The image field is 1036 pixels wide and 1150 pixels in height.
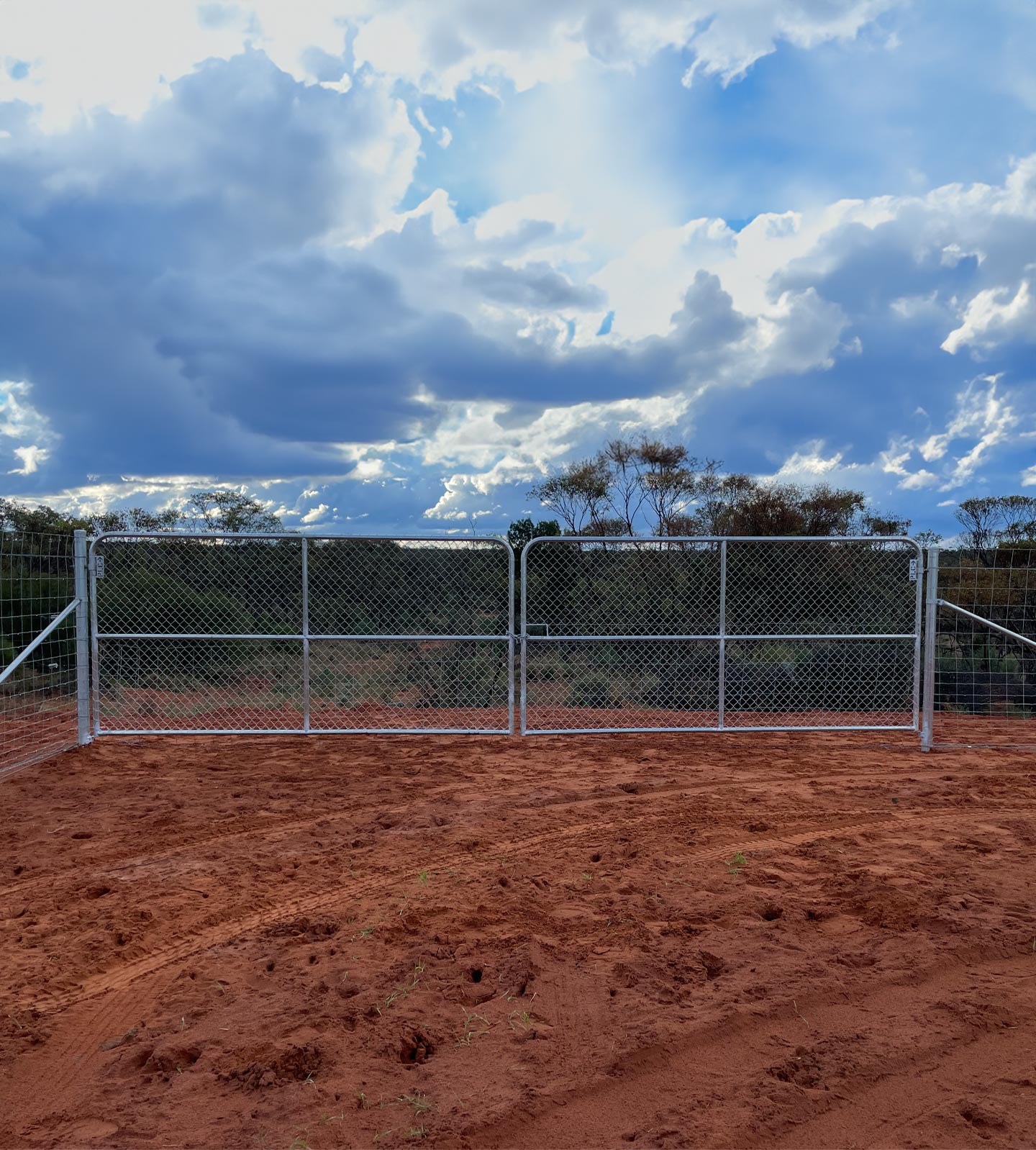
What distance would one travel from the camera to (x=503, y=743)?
9.35 meters

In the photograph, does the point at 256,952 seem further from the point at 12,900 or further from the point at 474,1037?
the point at 12,900

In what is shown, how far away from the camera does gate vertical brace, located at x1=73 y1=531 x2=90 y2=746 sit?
9102 mm

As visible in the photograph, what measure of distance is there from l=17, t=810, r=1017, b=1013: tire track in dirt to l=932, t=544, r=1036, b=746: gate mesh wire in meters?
3.92

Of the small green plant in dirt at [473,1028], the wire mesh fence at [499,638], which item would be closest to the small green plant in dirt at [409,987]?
the small green plant in dirt at [473,1028]

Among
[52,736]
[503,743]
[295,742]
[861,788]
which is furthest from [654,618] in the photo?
[52,736]

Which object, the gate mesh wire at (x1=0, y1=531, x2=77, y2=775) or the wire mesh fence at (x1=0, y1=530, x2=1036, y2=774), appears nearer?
the gate mesh wire at (x1=0, y1=531, x2=77, y2=775)

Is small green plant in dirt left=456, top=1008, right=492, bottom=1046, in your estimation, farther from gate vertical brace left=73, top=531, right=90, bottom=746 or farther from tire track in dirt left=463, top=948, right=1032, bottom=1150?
gate vertical brace left=73, top=531, right=90, bottom=746

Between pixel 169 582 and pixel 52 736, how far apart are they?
2.12 meters

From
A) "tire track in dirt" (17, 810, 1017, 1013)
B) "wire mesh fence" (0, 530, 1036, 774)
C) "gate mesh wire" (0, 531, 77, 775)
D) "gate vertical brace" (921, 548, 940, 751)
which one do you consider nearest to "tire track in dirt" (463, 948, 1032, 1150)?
"tire track in dirt" (17, 810, 1017, 1013)

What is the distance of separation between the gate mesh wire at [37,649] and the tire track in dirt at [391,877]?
16.1 feet

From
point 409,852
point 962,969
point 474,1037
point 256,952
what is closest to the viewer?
point 474,1037

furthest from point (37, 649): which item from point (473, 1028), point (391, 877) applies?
point (473, 1028)

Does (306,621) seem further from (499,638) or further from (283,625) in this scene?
(499,638)

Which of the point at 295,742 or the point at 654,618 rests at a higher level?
the point at 654,618
